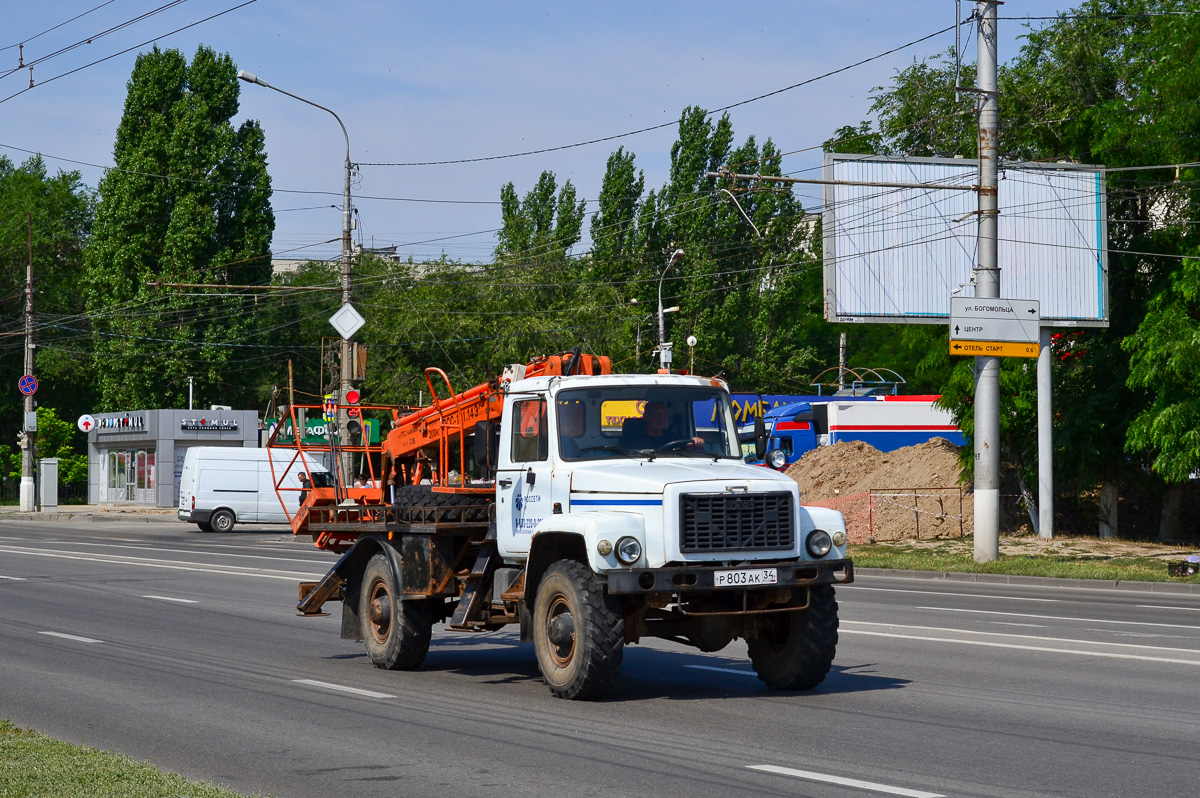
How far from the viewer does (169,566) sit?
87.6 feet

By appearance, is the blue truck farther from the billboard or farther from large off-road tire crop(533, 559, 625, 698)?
large off-road tire crop(533, 559, 625, 698)

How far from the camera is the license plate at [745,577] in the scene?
9.59m

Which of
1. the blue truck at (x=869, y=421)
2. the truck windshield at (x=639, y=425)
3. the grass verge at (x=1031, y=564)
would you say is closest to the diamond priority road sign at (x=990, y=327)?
the grass verge at (x=1031, y=564)

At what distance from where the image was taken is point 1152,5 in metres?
33.1

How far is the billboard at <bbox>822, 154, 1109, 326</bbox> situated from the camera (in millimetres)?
31531

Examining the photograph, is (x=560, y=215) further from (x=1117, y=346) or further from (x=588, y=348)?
(x=1117, y=346)

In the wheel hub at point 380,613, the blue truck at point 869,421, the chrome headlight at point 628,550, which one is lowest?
the wheel hub at point 380,613

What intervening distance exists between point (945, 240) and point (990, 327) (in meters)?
7.20

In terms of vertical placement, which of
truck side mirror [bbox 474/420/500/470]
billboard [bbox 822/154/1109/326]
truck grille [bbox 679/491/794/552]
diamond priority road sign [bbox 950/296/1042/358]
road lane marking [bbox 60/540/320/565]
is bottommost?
road lane marking [bbox 60/540/320/565]

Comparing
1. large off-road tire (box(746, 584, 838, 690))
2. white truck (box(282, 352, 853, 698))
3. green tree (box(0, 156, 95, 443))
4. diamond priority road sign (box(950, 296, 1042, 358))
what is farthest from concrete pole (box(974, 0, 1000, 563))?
green tree (box(0, 156, 95, 443))

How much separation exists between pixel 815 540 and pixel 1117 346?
24477 mm

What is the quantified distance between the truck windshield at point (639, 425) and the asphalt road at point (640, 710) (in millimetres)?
1887

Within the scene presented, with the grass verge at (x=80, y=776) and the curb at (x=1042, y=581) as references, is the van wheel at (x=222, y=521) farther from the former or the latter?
the grass verge at (x=80, y=776)

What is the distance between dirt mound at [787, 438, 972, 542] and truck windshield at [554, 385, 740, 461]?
74.2 feet
